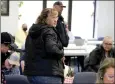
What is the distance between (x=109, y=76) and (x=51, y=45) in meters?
1.13

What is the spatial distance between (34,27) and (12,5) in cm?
622

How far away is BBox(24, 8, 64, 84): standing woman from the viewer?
3.33m

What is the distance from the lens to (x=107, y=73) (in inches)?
90.0

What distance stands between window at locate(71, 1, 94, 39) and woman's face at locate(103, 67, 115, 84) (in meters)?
8.49

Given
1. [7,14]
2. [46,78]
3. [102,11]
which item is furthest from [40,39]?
[102,11]

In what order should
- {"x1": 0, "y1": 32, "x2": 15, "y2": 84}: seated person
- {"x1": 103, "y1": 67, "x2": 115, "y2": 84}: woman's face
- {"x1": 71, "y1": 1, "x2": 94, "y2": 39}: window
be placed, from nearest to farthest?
{"x1": 103, "y1": 67, "x2": 115, "y2": 84}: woman's face
{"x1": 0, "y1": 32, "x2": 15, "y2": 84}: seated person
{"x1": 71, "y1": 1, "x2": 94, "y2": 39}: window

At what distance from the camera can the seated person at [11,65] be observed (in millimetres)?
3174

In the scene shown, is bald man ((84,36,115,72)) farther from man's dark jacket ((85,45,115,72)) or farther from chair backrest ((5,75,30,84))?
chair backrest ((5,75,30,84))

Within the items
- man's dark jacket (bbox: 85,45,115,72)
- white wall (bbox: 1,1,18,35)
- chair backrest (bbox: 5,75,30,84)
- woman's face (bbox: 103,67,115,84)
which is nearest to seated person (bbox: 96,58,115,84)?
woman's face (bbox: 103,67,115,84)

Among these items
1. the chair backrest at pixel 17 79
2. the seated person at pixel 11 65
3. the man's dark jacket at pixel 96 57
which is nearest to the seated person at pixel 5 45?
the seated person at pixel 11 65

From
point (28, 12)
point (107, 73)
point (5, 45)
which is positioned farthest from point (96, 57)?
point (28, 12)

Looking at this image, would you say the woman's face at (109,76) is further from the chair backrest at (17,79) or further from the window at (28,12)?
the window at (28,12)

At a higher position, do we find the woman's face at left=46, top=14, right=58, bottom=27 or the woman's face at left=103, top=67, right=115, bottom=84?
the woman's face at left=46, top=14, right=58, bottom=27

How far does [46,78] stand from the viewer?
11.1ft
